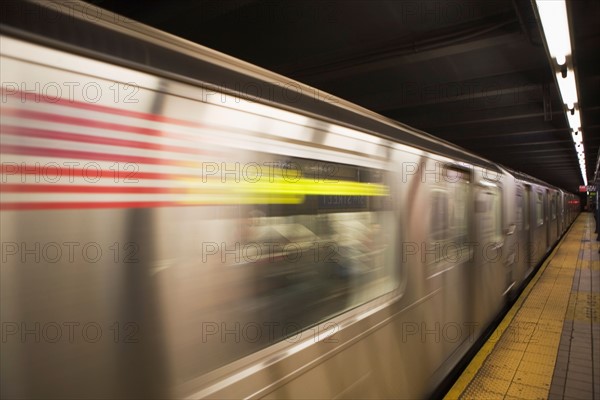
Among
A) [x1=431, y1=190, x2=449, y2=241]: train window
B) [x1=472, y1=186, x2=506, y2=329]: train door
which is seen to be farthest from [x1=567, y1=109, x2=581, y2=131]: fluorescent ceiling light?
[x1=431, y1=190, x2=449, y2=241]: train window

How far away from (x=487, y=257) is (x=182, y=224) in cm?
430

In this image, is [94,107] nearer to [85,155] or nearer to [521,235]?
[85,155]

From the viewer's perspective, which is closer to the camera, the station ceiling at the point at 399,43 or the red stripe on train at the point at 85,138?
the red stripe on train at the point at 85,138

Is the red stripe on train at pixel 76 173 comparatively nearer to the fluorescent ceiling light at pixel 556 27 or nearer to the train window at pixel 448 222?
the train window at pixel 448 222

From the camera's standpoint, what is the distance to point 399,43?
16.9 ft

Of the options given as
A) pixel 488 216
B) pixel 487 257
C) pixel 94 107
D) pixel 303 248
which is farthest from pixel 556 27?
pixel 94 107

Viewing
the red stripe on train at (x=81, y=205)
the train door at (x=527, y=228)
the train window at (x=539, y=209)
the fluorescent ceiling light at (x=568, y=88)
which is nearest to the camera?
the red stripe on train at (x=81, y=205)

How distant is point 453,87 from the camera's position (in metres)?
7.11

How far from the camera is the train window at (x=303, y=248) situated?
1583 millimetres

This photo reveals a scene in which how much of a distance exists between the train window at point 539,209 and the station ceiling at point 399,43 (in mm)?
1986

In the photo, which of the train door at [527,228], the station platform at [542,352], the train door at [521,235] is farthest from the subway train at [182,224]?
the train door at [527,228]

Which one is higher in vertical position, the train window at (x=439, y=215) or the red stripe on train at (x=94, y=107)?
the red stripe on train at (x=94, y=107)

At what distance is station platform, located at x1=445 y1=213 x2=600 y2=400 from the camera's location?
349 centimetres

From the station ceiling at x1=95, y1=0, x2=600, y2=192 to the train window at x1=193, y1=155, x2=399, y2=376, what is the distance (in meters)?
2.07
